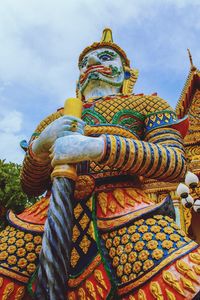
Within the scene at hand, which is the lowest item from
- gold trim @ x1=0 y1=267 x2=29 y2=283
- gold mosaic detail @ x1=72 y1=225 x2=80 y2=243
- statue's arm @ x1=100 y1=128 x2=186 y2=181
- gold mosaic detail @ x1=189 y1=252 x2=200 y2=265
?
gold mosaic detail @ x1=189 y1=252 x2=200 y2=265

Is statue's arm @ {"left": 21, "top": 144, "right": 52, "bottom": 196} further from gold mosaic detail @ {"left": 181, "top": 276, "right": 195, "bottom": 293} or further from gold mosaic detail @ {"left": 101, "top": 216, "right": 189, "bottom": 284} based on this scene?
gold mosaic detail @ {"left": 181, "top": 276, "right": 195, "bottom": 293}

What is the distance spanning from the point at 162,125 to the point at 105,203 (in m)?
0.67

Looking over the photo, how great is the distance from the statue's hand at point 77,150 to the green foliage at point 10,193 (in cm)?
429

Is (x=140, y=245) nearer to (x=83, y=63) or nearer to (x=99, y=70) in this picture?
(x=99, y=70)

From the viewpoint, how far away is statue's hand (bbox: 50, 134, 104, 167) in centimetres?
193

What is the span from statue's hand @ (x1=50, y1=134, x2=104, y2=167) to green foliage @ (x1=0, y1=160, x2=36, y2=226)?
4287 millimetres

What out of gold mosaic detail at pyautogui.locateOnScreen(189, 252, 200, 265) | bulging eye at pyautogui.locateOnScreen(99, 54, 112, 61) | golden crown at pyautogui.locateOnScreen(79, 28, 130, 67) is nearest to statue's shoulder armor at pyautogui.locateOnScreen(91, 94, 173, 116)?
bulging eye at pyautogui.locateOnScreen(99, 54, 112, 61)

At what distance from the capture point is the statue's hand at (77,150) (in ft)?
6.34

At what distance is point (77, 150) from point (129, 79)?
1492 mm

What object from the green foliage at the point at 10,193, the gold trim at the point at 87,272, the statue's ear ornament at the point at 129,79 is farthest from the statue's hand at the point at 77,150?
the green foliage at the point at 10,193

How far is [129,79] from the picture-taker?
3.24 m

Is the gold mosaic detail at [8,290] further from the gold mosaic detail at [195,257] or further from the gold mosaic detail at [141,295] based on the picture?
the gold mosaic detail at [195,257]

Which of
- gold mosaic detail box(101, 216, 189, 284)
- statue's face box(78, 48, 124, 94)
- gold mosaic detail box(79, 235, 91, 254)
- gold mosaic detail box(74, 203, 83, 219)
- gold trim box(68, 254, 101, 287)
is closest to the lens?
gold mosaic detail box(101, 216, 189, 284)

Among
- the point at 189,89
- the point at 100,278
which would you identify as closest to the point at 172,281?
the point at 100,278
